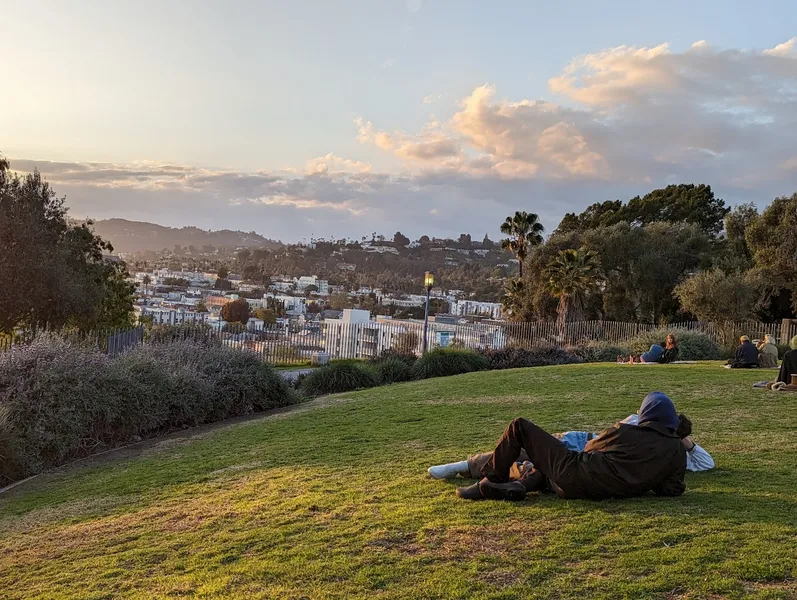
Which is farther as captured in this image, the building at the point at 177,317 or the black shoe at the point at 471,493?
the building at the point at 177,317

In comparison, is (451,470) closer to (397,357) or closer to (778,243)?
(397,357)

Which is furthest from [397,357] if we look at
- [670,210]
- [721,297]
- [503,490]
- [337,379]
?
[670,210]

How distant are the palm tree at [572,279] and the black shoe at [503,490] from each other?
33047mm

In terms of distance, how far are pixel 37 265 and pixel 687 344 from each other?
20.3 metres

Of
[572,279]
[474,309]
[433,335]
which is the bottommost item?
[433,335]

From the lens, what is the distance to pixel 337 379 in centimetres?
1839

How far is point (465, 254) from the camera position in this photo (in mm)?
112750

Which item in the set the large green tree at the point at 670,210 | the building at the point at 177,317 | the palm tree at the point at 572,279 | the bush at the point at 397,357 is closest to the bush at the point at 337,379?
the bush at the point at 397,357

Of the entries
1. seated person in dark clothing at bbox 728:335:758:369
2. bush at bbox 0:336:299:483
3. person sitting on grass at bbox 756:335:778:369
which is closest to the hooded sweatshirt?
bush at bbox 0:336:299:483

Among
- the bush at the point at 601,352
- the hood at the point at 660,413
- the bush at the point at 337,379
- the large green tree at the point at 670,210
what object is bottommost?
the bush at the point at 337,379

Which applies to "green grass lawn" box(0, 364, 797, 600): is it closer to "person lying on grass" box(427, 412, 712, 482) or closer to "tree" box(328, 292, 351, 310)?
"person lying on grass" box(427, 412, 712, 482)

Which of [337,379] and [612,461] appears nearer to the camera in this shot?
[612,461]

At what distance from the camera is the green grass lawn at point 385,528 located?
3967 millimetres

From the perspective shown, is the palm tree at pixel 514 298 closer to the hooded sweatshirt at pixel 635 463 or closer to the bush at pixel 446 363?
the bush at pixel 446 363
